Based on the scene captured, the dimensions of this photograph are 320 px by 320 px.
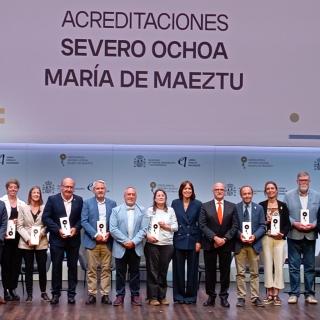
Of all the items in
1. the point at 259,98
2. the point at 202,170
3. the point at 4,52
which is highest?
the point at 4,52

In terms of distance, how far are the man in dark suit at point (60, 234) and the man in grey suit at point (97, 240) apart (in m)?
0.11

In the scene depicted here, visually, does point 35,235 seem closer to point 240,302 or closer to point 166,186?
point 240,302

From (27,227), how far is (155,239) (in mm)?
1463

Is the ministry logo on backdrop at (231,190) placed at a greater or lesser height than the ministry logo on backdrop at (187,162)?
lesser

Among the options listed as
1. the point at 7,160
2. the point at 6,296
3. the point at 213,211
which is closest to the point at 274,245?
the point at 213,211

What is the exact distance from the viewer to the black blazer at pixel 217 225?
7695 mm

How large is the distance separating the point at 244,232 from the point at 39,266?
7.75 feet

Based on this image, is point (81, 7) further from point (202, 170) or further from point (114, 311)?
point (114, 311)

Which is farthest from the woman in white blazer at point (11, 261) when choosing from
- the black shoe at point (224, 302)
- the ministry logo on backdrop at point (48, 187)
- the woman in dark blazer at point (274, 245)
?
the woman in dark blazer at point (274, 245)

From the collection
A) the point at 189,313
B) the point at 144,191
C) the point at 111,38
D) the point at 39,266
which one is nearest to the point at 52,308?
the point at 39,266

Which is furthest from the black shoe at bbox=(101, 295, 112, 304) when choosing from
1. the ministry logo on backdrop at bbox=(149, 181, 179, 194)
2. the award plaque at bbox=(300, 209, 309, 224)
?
the ministry logo on backdrop at bbox=(149, 181, 179, 194)

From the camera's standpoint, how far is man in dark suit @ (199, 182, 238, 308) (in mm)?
7711

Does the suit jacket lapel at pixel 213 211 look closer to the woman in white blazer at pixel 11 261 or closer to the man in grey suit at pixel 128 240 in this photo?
the man in grey suit at pixel 128 240

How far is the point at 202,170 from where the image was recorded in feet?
33.0
